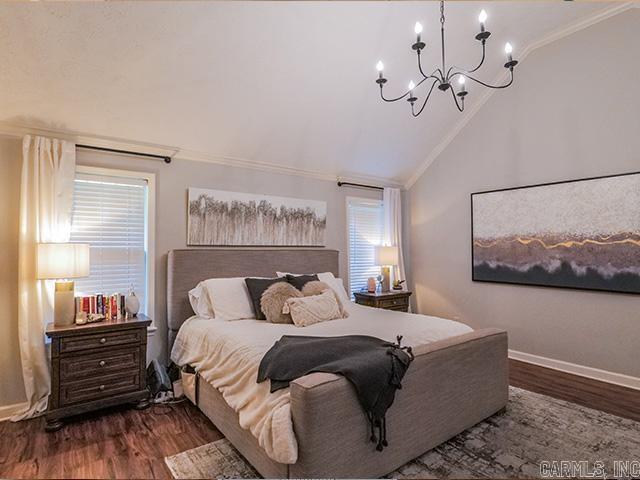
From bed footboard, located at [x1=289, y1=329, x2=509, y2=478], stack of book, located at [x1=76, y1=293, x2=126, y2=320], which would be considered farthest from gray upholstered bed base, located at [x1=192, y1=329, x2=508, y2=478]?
stack of book, located at [x1=76, y1=293, x2=126, y2=320]

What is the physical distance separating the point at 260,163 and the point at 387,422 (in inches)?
118

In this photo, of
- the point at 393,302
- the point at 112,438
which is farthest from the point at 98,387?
the point at 393,302

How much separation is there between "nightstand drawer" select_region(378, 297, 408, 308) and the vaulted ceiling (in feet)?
6.13

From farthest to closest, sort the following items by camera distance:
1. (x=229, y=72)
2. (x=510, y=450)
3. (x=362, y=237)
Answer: (x=362, y=237) → (x=229, y=72) → (x=510, y=450)

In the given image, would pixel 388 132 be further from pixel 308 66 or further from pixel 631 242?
pixel 631 242

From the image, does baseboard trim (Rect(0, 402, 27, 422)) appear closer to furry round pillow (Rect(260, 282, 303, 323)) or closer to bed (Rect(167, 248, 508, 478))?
bed (Rect(167, 248, 508, 478))

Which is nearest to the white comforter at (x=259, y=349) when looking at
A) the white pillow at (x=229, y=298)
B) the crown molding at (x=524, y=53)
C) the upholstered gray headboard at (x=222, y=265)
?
the white pillow at (x=229, y=298)

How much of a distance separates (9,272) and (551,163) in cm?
511

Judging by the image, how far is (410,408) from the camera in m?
2.02

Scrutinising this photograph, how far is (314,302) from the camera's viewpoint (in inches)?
120

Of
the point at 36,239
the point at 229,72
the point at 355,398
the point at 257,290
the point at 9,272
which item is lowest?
the point at 355,398

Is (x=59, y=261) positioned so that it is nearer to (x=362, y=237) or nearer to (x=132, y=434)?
(x=132, y=434)

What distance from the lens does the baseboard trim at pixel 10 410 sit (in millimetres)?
2668

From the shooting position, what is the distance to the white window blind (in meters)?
3.08
